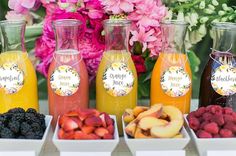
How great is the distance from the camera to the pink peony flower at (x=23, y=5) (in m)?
1.04

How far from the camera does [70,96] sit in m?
0.90

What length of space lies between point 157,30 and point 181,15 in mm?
112

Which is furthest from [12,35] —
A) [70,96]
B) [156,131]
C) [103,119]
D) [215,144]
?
[215,144]

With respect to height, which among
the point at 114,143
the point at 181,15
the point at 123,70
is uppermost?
the point at 181,15

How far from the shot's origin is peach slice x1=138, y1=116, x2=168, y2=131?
770mm

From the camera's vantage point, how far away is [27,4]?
1041 mm

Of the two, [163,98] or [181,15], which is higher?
[181,15]

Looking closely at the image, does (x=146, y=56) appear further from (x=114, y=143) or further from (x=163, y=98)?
(x=114, y=143)

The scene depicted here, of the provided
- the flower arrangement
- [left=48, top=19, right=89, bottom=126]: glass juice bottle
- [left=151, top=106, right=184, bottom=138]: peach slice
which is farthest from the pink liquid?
[left=151, top=106, right=184, bottom=138]: peach slice

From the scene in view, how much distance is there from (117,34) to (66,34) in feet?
0.38

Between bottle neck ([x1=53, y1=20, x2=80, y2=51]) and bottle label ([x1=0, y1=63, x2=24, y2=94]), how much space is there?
10 cm

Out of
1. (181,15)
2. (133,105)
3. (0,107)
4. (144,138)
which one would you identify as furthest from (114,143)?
(181,15)

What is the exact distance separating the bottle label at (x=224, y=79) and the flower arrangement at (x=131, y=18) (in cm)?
18

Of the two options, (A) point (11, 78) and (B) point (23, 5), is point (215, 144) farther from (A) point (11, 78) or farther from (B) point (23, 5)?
(B) point (23, 5)
